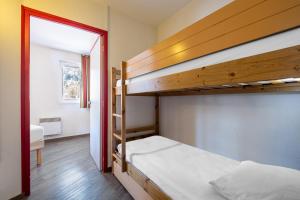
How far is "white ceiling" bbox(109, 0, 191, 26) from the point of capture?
218cm

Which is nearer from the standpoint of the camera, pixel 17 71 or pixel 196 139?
pixel 17 71

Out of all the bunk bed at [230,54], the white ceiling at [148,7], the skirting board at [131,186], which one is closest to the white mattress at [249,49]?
the bunk bed at [230,54]

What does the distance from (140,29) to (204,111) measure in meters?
1.94

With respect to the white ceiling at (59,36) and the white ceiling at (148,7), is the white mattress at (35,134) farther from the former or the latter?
the white ceiling at (148,7)

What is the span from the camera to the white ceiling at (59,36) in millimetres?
2600

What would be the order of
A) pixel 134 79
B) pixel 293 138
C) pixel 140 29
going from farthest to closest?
pixel 140 29 → pixel 134 79 → pixel 293 138

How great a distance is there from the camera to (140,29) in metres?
2.68

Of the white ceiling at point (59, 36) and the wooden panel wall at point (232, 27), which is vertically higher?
the white ceiling at point (59, 36)

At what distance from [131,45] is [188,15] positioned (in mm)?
1071

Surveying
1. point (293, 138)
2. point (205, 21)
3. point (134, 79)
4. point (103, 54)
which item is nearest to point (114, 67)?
point (103, 54)

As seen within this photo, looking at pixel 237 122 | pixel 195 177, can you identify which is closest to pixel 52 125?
pixel 195 177

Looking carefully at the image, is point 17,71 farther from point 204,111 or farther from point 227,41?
point 204,111

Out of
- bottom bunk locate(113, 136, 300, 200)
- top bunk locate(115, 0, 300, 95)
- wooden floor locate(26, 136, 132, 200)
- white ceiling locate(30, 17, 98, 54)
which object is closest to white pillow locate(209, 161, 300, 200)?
bottom bunk locate(113, 136, 300, 200)

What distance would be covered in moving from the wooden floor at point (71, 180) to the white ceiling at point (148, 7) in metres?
2.67
